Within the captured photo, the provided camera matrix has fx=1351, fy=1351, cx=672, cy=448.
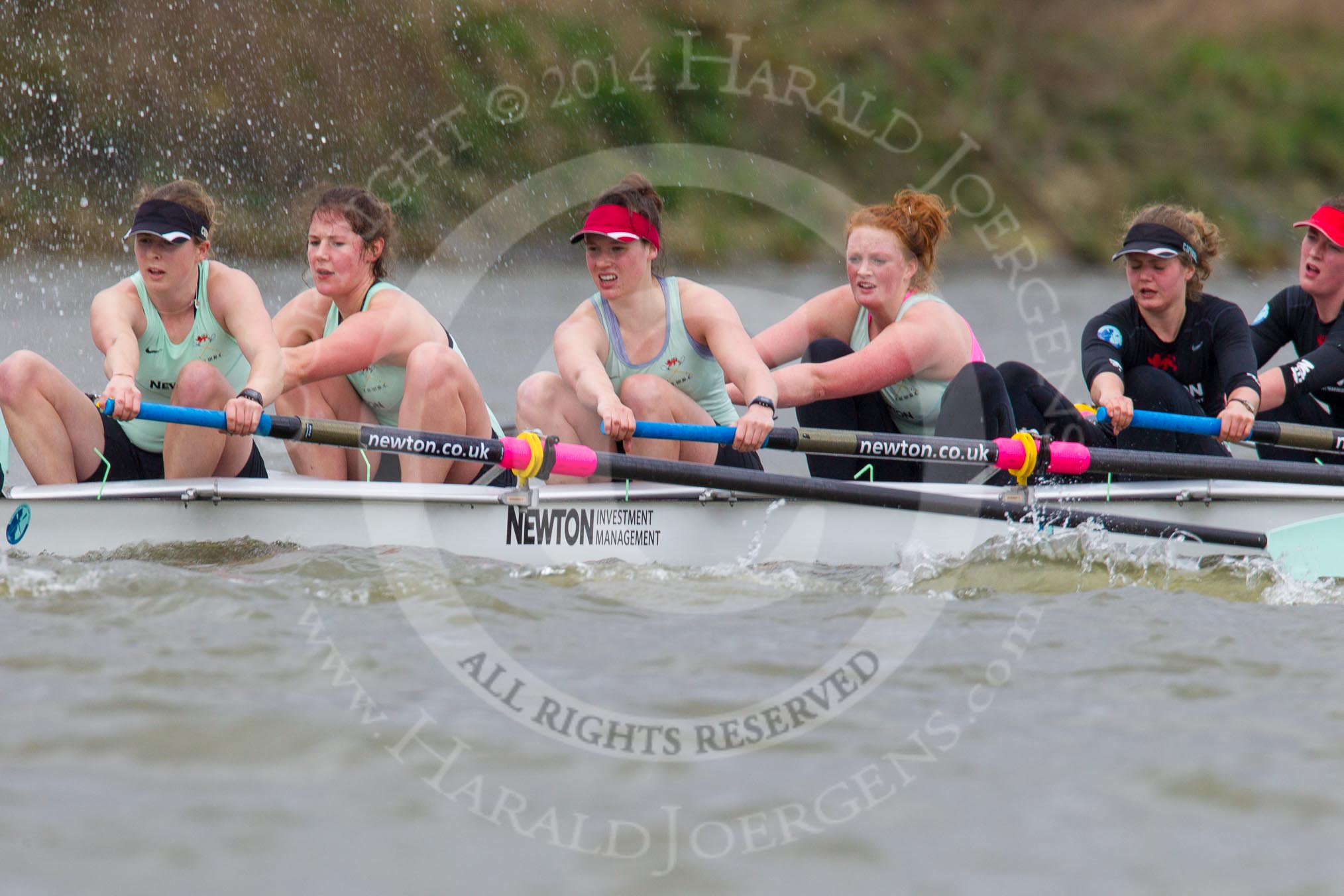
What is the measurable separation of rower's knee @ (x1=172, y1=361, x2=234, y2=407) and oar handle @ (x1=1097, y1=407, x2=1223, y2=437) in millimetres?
3170

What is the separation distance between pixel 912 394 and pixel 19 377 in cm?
304

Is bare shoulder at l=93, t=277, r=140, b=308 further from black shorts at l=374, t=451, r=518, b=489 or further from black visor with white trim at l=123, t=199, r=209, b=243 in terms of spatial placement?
black shorts at l=374, t=451, r=518, b=489

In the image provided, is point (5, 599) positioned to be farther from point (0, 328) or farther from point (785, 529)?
point (0, 328)

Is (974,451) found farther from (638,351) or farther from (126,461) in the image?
(126,461)

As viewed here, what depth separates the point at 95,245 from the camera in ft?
52.7

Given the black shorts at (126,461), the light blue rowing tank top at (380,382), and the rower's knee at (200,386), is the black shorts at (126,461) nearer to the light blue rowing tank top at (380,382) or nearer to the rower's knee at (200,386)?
the rower's knee at (200,386)

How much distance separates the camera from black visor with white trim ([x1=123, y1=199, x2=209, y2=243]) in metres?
4.31

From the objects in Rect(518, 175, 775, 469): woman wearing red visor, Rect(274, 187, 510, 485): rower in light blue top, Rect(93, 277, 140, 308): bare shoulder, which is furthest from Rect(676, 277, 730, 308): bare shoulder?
Rect(93, 277, 140, 308): bare shoulder

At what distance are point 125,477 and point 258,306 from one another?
0.75 m

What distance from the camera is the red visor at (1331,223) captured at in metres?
5.42

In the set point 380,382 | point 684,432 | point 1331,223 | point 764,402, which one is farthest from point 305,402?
point 1331,223

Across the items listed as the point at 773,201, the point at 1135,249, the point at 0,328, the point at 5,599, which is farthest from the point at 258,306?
the point at 773,201

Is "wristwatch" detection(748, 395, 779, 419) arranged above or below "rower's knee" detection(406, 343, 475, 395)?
below

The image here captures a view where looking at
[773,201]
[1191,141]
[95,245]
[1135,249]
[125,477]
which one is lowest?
[125,477]
